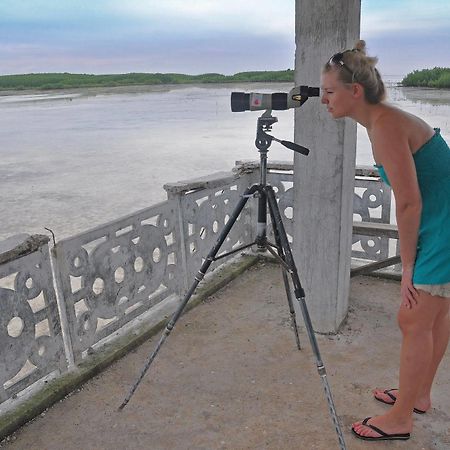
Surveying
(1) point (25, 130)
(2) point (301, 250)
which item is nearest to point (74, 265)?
(2) point (301, 250)

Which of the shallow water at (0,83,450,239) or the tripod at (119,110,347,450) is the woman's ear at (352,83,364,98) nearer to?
the tripod at (119,110,347,450)

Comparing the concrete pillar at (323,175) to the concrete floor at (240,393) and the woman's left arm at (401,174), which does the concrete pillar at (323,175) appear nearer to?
the concrete floor at (240,393)

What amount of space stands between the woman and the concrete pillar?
34.0 inches

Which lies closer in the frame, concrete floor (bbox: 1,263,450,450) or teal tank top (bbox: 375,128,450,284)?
teal tank top (bbox: 375,128,450,284)

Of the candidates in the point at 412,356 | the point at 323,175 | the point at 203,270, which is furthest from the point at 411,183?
the point at 323,175

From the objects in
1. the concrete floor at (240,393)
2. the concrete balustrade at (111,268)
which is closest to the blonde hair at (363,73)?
the concrete balustrade at (111,268)

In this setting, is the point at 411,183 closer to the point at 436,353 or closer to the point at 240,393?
the point at 436,353

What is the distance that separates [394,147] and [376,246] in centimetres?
265

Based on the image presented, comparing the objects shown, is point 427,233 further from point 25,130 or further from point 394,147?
point 25,130

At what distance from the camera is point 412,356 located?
2.37 metres

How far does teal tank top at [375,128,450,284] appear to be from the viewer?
7.02ft

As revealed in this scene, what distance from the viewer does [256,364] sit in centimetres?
319

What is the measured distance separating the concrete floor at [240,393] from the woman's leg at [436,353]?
6cm

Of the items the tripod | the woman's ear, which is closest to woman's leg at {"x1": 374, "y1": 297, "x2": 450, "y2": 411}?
the tripod
